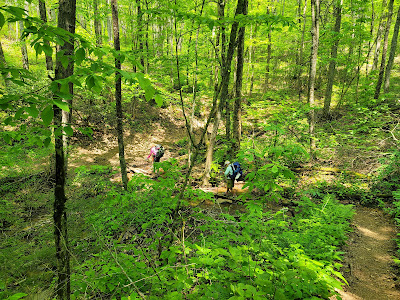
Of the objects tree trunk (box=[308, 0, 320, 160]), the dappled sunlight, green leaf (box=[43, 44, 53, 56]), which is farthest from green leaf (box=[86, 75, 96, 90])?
tree trunk (box=[308, 0, 320, 160])

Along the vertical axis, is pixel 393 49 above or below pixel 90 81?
above

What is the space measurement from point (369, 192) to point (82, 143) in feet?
47.8

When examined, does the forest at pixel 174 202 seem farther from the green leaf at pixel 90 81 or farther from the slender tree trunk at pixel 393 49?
the slender tree trunk at pixel 393 49

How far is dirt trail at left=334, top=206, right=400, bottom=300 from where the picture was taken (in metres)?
3.53

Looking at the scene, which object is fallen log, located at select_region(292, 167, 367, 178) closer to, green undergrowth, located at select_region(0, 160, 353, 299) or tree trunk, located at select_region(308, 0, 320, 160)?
tree trunk, located at select_region(308, 0, 320, 160)

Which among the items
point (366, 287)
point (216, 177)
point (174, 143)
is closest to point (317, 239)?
point (366, 287)

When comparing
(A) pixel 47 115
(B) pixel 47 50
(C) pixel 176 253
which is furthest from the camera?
(C) pixel 176 253

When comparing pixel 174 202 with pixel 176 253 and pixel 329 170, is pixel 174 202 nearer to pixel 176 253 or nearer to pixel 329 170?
pixel 176 253

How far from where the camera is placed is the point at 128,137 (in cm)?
1504

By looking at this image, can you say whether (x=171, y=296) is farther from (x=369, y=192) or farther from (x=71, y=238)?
(x=369, y=192)

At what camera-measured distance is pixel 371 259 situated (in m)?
4.37

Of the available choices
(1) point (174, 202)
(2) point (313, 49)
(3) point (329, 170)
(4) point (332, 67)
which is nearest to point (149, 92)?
(1) point (174, 202)

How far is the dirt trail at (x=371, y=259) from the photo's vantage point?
3533mm

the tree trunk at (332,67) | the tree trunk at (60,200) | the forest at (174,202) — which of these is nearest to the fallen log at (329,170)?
the forest at (174,202)
